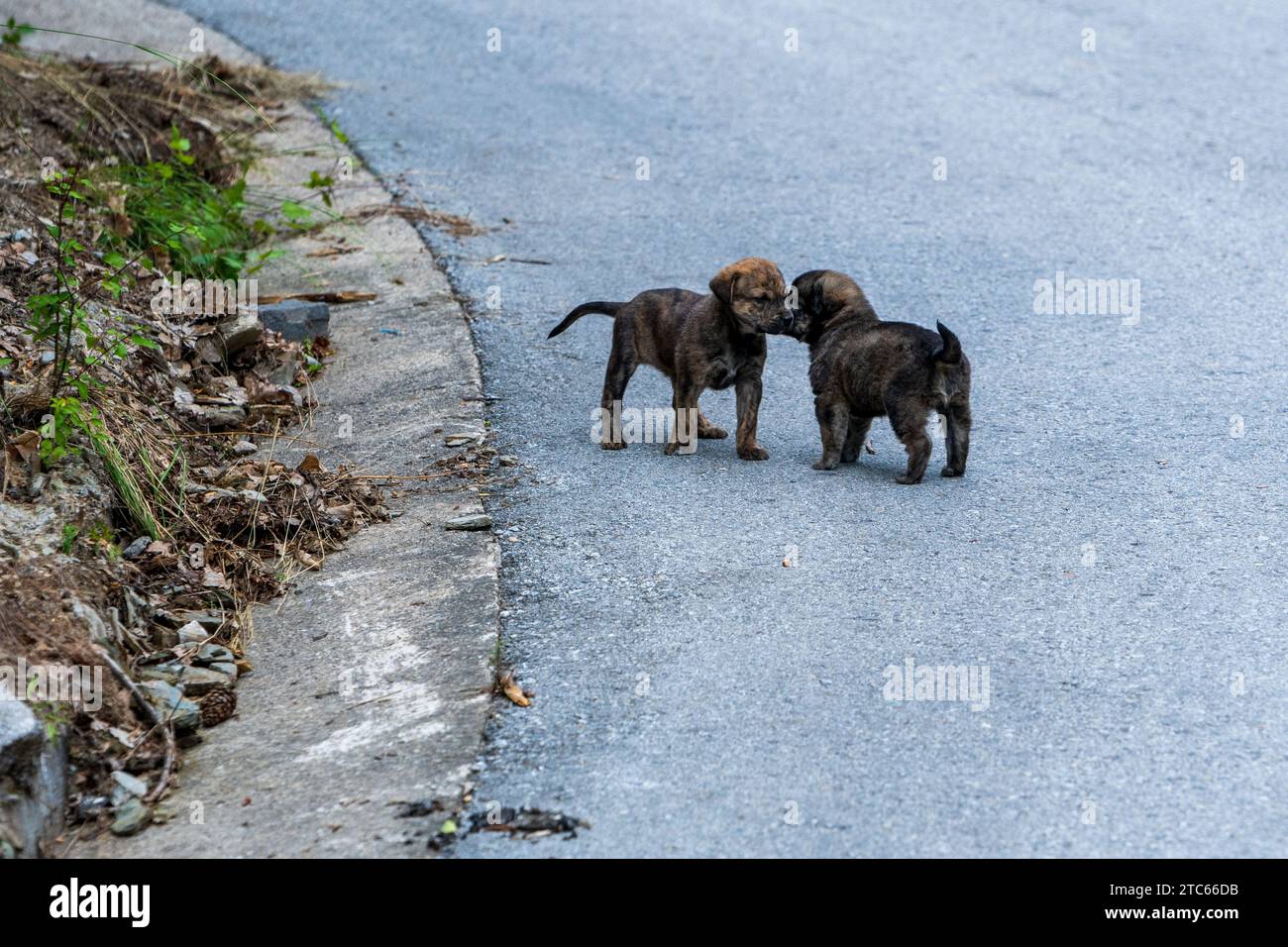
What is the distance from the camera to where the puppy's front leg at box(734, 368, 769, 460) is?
22.8 ft

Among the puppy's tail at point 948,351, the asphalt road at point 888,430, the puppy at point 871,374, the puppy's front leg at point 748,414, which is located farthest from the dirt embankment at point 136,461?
the puppy's tail at point 948,351

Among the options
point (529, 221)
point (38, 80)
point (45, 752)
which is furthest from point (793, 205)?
point (45, 752)

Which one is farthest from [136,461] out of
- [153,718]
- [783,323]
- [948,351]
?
[948,351]

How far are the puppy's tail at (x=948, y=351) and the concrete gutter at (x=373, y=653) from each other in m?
2.04

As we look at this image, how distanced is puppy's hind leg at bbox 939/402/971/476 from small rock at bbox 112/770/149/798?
11.9 ft

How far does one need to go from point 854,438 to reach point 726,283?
92cm

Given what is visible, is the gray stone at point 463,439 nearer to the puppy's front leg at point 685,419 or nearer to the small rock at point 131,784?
the puppy's front leg at point 685,419

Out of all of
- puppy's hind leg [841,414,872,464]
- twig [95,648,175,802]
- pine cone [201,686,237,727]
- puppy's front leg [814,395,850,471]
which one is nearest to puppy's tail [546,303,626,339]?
puppy's front leg [814,395,850,471]

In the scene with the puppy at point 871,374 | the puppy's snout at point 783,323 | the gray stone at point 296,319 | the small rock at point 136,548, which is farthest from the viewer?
the gray stone at point 296,319

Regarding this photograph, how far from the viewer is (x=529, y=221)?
10.0 metres

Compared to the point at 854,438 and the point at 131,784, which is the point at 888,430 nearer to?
the point at 854,438

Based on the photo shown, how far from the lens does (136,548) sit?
580cm

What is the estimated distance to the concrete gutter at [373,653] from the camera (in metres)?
4.32
